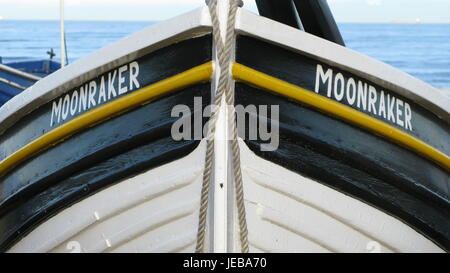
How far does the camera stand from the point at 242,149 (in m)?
2.52

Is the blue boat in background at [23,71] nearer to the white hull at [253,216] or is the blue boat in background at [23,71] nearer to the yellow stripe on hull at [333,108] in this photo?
the white hull at [253,216]

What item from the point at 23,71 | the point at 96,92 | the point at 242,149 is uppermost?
the point at 23,71

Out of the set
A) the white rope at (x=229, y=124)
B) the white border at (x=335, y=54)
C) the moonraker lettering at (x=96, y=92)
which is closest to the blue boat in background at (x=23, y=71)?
the moonraker lettering at (x=96, y=92)

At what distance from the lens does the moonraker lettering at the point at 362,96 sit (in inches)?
99.7

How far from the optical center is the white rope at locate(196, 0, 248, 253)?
93.7 inches

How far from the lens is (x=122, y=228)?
9.09ft

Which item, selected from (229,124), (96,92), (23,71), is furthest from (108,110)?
(23,71)

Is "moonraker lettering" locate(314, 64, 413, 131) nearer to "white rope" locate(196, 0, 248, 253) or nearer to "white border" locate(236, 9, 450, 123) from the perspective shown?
"white border" locate(236, 9, 450, 123)

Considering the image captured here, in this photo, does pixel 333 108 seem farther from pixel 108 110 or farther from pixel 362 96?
pixel 108 110

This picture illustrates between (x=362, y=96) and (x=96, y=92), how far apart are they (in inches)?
38.9

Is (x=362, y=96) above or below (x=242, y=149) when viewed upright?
above

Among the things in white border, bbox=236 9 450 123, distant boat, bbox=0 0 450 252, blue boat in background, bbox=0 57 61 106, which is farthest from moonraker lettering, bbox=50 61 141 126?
blue boat in background, bbox=0 57 61 106
